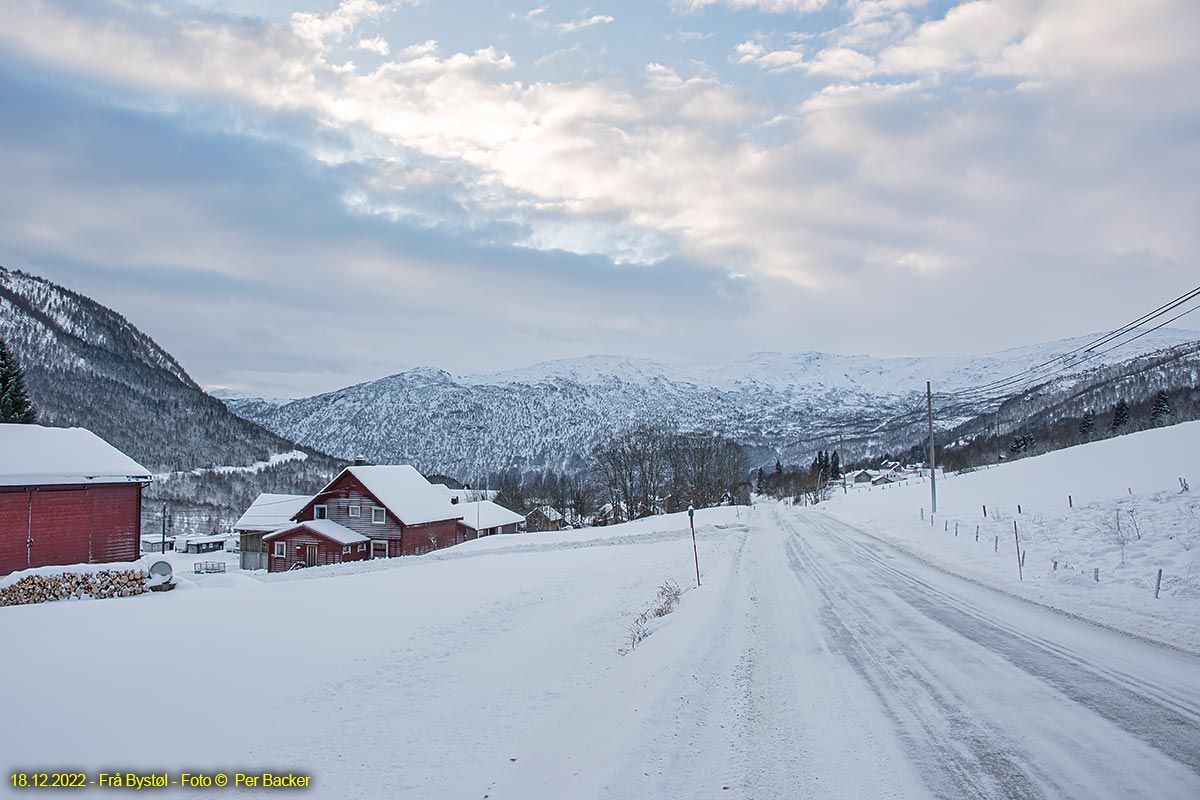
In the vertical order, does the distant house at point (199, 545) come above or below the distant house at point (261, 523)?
below

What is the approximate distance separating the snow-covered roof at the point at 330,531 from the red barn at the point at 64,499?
1635 centimetres

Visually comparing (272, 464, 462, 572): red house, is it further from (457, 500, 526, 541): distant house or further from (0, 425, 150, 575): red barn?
(0, 425, 150, 575): red barn

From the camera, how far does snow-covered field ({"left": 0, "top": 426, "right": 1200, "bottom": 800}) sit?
550cm

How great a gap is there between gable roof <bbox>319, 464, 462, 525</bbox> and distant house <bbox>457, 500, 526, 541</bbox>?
358 centimetres

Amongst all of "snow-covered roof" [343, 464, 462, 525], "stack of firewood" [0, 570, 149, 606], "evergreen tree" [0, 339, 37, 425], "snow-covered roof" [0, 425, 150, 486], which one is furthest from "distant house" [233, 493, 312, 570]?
"stack of firewood" [0, 570, 149, 606]

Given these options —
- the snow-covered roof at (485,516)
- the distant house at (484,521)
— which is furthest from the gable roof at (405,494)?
the snow-covered roof at (485,516)

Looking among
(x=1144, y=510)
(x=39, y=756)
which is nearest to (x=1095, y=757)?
(x=39, y=756)

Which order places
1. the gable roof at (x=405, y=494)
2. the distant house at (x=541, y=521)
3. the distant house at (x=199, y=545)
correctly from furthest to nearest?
1. the distant house at (x=541, y=521)
2. the distant house at (x=199, y=545)
3. the gable roof at (x=405, y=494)

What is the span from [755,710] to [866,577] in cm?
1265

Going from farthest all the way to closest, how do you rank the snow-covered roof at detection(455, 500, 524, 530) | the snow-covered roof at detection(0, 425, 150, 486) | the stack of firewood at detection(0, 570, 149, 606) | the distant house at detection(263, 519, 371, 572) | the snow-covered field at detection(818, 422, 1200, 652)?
the snow-covered roof at detection(455, 500, 524, 530) < the distant house at detection(263, 519, 371, 572) < the snow-covered roof at detection(0, 425, 150, 486) < the stack of firewood at detection(0, 570, 149, 606) < the snow-covered field at detection(818, 422, 1200, 652)

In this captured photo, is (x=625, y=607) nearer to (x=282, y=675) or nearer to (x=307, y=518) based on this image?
(x=282, y=675)

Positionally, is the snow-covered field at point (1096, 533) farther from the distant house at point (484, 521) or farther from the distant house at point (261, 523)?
the distant house at point (261, 523)

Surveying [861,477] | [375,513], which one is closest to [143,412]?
[375,513]

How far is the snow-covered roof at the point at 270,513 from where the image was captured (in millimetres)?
59903
